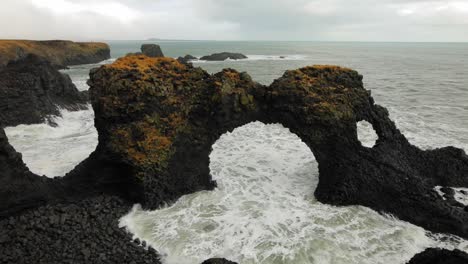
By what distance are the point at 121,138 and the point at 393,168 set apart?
1472 cm

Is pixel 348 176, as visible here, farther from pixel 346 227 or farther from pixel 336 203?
pixel 346 227

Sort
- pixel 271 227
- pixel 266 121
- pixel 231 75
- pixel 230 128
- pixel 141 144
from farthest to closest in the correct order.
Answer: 1. pixel 266 121
2. pixel 230 128
3. pixel 231 75
4. pixel 141 144
5. pixel 271 227

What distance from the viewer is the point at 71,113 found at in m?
39.2

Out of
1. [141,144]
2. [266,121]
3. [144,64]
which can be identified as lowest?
[141,144]

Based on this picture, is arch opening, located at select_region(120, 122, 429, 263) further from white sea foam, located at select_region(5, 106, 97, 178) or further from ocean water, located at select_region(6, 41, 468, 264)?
white sea foam, located at select_region(5, 106, 97, 178)

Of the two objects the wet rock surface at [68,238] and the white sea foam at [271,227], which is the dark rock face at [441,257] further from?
the wet rock surface at [68,238]

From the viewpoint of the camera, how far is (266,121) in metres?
20.8

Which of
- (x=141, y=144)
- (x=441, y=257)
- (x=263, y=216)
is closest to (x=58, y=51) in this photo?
(x=141, y=144)

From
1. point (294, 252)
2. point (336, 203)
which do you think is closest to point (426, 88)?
point (336, 203)

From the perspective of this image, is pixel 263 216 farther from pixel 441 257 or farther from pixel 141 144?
pixel 441 257

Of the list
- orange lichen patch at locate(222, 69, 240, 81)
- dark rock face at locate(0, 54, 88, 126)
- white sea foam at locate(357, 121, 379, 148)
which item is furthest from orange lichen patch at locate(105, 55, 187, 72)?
dark rock face at locate(0, 54, 88, 126)

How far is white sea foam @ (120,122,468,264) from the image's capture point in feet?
48.1

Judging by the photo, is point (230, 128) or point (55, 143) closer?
point (230, 128)

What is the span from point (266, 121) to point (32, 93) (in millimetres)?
26653
